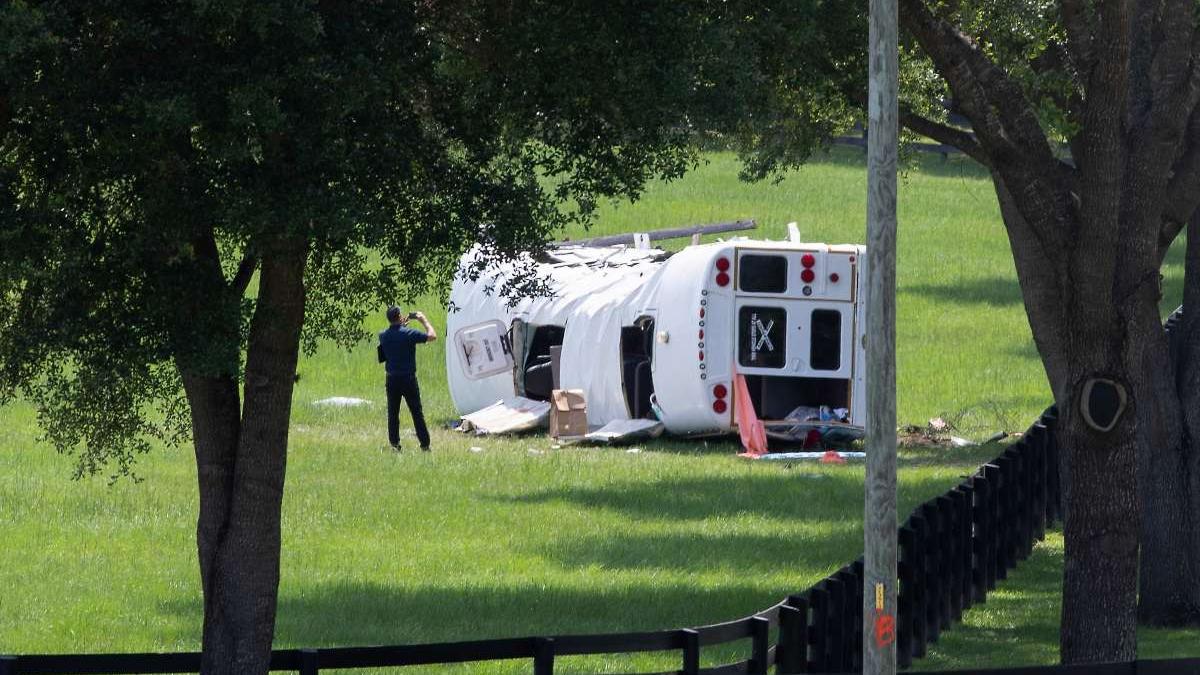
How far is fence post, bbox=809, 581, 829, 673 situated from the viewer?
34.8ft

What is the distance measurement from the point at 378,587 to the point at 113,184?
7341mm

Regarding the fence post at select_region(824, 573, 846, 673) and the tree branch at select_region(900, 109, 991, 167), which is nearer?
the fence post at select_region(824, 573, 846, 673)

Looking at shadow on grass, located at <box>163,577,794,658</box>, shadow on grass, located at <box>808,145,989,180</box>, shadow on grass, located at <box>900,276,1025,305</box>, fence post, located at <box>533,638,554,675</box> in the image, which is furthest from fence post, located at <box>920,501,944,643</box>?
shadow on grass, located at <box>808,145,989,180</box>

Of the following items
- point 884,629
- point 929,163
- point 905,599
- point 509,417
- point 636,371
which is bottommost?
point 905,599

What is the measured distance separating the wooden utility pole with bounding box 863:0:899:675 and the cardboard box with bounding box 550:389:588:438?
18813mm

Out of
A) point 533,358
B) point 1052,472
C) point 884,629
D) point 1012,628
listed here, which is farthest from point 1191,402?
point 533,358

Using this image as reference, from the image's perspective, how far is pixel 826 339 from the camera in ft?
82.5

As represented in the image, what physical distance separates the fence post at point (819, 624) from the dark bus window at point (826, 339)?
1465 cm

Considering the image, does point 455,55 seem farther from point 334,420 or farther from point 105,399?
point 334,420

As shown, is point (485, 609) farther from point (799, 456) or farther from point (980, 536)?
point (799, 456)

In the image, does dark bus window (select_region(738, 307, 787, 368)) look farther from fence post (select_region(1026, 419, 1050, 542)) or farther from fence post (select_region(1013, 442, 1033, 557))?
fence post (select_region(1013, 442, 1033, 557))

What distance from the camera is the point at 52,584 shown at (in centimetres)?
1559

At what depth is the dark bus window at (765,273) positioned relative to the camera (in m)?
25.1

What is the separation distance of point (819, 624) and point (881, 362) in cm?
339
